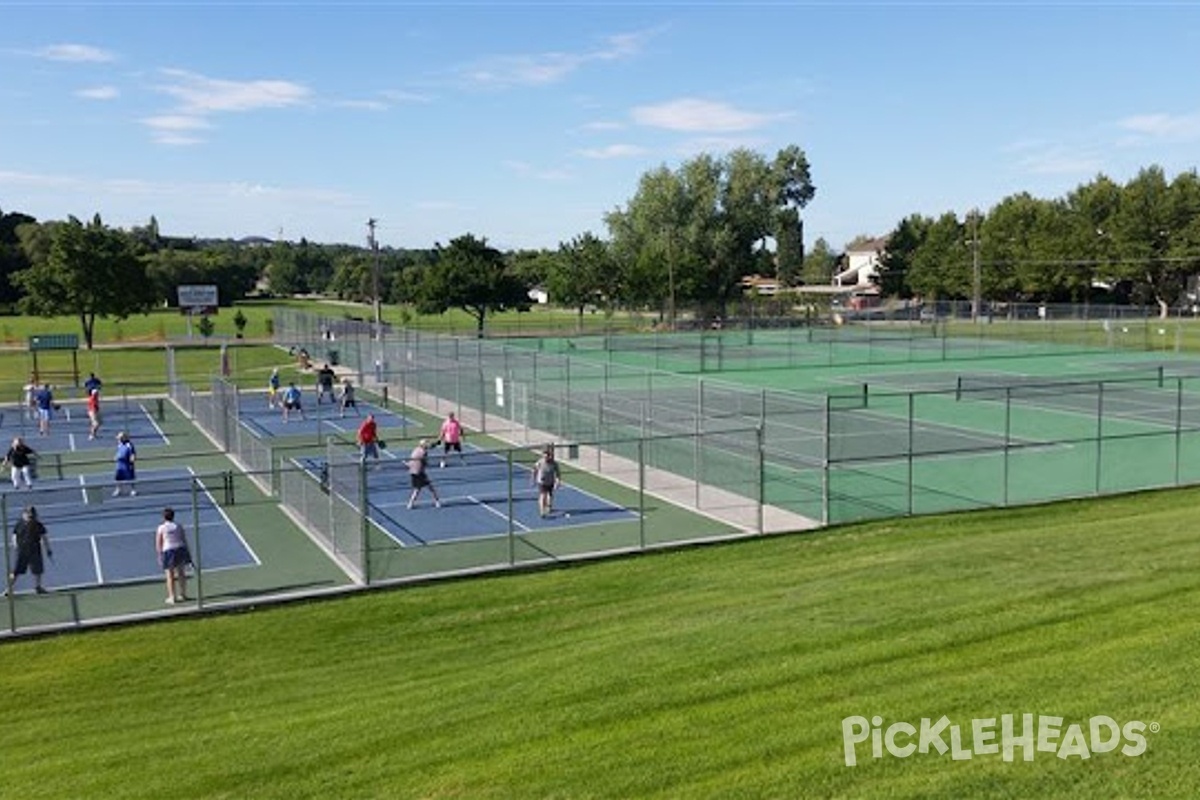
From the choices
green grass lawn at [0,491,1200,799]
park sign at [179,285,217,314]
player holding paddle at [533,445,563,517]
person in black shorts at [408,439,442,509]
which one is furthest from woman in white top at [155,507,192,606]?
park sign at [179,285,217,314]

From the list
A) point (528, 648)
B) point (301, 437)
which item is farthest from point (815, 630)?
point (301, 437)

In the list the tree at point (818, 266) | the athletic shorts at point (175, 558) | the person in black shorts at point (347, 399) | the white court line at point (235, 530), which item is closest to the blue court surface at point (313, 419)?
the person in black shorts at point (347, 399)

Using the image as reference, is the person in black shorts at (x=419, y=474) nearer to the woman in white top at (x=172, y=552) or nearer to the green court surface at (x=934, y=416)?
the woman in white top at (x=172, y=552)

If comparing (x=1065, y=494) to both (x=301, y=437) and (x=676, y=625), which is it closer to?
(x=676, y=625)

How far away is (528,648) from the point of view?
1342 centimetres

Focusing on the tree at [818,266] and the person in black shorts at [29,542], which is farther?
the tree at [818,266]

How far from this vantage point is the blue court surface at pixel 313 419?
3581 cm

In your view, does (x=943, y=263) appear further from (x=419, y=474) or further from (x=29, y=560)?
(x=29, y=560)

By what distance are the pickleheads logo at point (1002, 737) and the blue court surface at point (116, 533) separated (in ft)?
34.8

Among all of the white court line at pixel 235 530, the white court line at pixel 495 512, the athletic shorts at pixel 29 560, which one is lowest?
the white court line at pixel 235 530

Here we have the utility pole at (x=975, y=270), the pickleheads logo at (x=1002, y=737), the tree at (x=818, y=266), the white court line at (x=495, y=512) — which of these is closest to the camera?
the pickleheads logo at (x=1002, y=737)

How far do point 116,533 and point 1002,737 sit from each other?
18.3 meters

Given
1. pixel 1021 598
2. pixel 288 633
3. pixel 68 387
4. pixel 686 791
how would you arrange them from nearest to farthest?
pixel 686 791, pixel 1021 598, pixel 288 633, pixel 68 387

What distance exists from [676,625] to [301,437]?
23.4m
